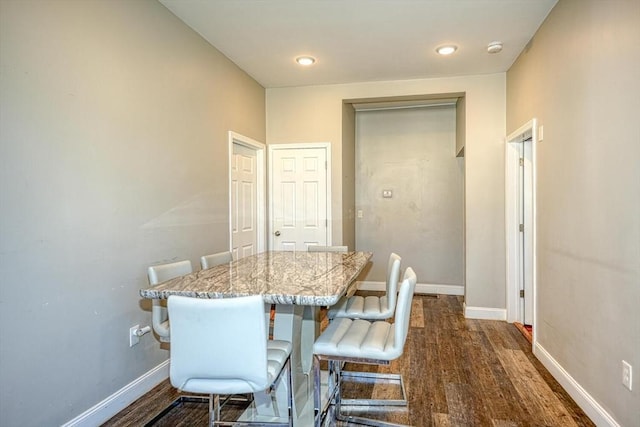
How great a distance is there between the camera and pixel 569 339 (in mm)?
2471

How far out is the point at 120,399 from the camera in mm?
2275

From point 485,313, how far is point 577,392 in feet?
5.95

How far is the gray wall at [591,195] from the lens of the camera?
1789 millimetres

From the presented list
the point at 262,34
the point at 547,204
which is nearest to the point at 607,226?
the point at 547,204

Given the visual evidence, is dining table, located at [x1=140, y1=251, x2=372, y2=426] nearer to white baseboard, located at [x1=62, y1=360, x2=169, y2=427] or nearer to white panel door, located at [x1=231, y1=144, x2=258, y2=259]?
white baseboard, located at [x1=62, y1=360, x2=169, y2=427]

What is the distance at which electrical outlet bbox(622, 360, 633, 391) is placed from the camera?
70.1 inches

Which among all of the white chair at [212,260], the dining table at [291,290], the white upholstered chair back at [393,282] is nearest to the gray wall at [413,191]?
the dining table at [291,290]

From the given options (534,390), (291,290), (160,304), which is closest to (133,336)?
(160,304)

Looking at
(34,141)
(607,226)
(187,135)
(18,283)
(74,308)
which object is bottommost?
(74,308)

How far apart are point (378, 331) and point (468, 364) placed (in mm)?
1388

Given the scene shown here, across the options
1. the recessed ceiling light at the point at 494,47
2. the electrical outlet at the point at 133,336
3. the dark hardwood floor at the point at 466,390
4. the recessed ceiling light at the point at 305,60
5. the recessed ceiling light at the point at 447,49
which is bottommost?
the dark hardwood floor at the point at 466,390

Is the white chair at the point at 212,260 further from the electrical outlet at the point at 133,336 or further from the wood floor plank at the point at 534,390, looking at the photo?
the wood floor plank at the point at 534,390

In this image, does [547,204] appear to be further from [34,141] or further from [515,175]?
[34,141]

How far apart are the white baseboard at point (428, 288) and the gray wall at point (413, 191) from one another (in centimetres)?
6
